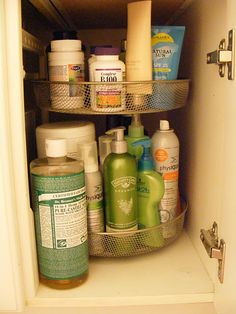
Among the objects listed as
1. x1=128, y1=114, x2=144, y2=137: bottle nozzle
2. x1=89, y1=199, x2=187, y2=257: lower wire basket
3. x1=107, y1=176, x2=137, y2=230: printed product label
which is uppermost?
x1=128, y1=114, x2=144, y2=137: bottle nozzle

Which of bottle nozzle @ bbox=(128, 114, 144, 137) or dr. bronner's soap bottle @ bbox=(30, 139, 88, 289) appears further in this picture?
bottle nozzle @ bbox=(128, 114, 144, 137)

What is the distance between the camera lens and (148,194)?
2.29 ft

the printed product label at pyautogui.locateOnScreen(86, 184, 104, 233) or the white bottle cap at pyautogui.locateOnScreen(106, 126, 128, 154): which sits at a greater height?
the white bottle cap at pyautogui.locateOnScreen(106, 126, 128, 154)

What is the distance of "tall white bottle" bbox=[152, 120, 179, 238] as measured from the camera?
28.3 inches

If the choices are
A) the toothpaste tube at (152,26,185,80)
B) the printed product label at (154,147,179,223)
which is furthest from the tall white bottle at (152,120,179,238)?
the toothpaste tube at (152,26,185,80)

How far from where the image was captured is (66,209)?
0.58m

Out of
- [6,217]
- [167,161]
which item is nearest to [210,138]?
[167,161]

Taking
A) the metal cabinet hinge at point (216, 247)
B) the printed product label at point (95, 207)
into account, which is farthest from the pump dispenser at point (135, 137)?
the metal cabinet hinge at point (216, 247)

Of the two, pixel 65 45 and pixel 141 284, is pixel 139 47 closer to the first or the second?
pixel 65 45

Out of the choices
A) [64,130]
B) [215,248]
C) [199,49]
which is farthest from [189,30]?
[215,248]

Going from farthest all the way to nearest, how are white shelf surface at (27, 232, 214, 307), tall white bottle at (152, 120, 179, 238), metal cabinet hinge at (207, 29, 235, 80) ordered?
tall white bottle at (152, 120, 179, 238) → white shelf surface at (27, 232, 214, 307) → metal cabinet hinge at (207, 29, 235, 80)

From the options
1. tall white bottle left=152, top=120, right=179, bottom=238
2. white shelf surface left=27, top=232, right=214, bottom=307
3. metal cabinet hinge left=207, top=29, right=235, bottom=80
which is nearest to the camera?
metal cabinet hinge left=207, top=29, right=235, bottom=80

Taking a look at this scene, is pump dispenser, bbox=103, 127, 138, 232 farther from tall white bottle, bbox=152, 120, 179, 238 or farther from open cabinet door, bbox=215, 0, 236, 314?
open cabinet door, bbox=215, 0, 236, 314

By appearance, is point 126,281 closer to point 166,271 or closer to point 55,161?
point 166,271
